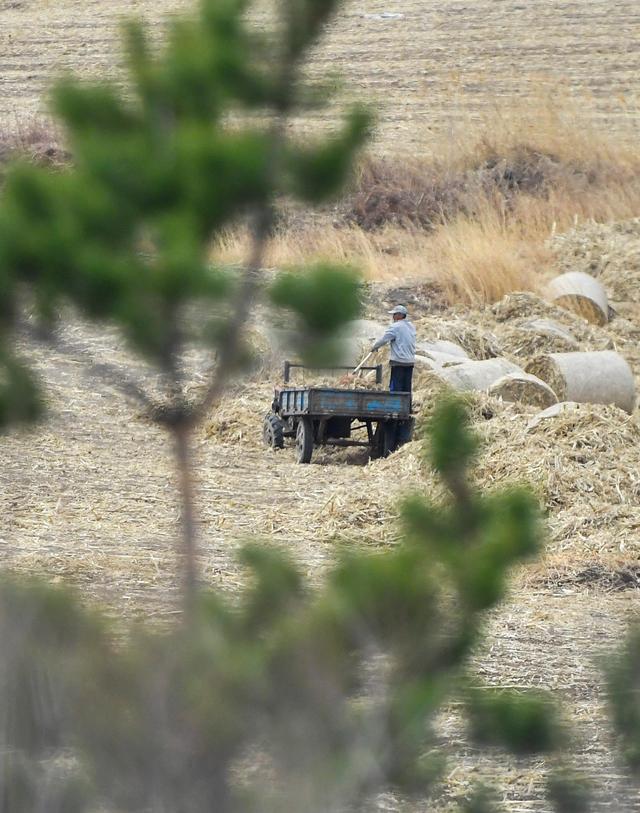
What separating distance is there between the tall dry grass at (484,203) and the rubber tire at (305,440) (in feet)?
21.4

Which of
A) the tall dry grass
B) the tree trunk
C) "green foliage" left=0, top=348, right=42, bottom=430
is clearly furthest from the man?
"green foliage" left=0, top=348, right=42, bottom=430

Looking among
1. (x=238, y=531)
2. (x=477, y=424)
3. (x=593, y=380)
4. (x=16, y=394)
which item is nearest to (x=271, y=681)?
(x=16, y=394)

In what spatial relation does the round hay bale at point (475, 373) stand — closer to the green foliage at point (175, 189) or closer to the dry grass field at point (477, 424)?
the dry grass field at point (477, 424)

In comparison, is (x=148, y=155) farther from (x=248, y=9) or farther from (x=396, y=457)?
(x=396, y=457)

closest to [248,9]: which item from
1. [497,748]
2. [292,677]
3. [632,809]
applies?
[292,677]

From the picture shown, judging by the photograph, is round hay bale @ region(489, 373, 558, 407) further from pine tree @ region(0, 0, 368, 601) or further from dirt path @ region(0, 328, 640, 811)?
pine tree @ region(0, 0, 368, 601)

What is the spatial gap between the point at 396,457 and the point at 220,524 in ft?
9.99

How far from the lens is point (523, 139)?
98.7ft

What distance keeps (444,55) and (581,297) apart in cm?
1549

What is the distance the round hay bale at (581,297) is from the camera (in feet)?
71.8

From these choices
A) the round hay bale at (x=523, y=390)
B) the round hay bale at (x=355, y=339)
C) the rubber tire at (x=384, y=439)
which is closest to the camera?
the round hay bale at (x=355, y=339)

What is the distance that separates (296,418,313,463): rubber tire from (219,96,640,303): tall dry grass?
6528 millimetres

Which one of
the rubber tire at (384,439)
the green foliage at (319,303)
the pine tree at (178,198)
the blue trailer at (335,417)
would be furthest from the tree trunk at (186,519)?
the rubber tire at (384,439)

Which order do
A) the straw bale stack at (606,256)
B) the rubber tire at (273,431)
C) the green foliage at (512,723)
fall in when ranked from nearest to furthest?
the green foliage at (512,723), the rubber tire at (273,431), the straw bale stack at (606,256)
